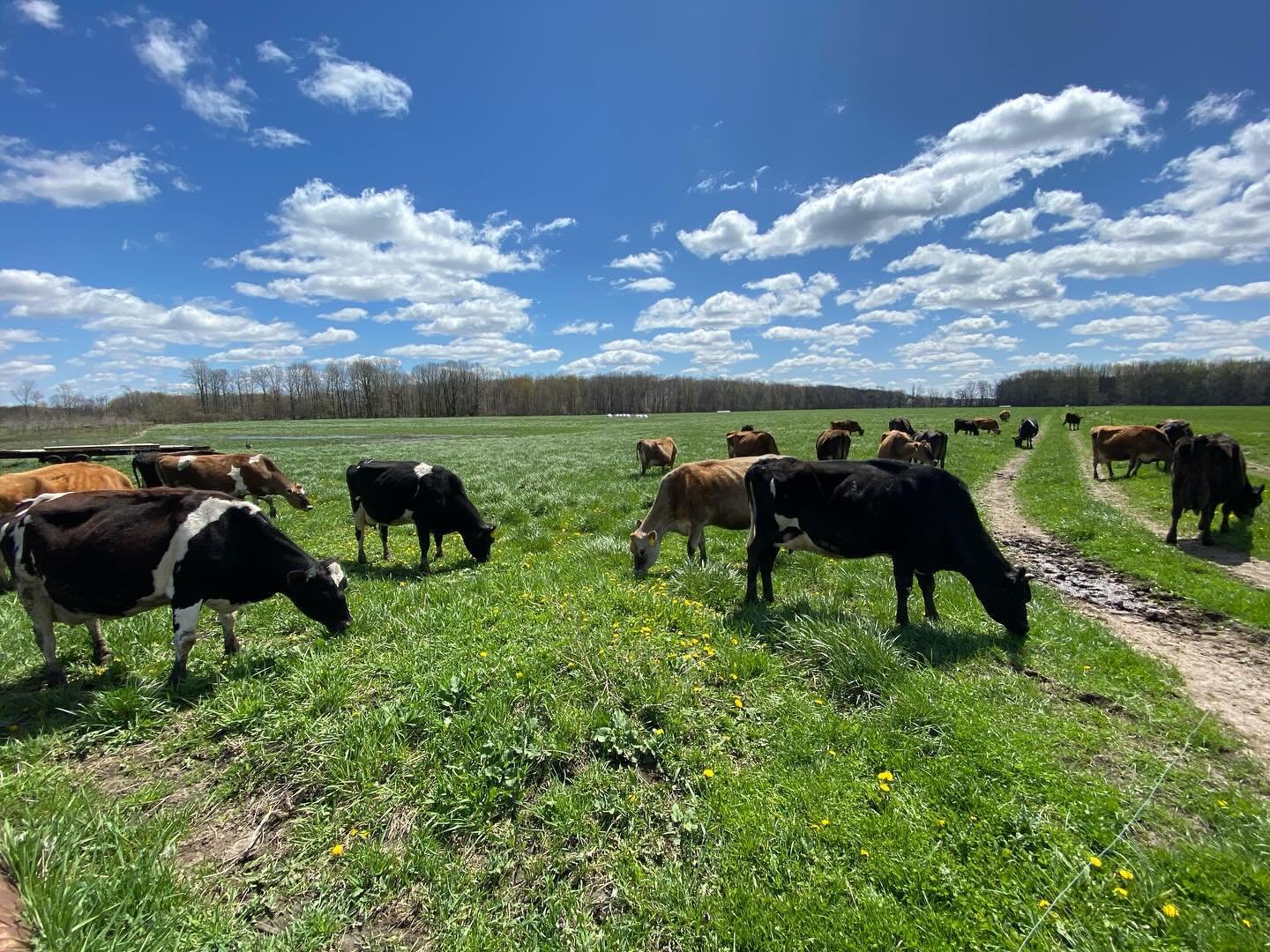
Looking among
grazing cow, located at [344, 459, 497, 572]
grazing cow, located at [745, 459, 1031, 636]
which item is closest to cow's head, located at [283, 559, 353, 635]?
grazing cow, located at [344, 459, 497, 572]

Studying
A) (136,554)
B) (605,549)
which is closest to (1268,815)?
(605,549)

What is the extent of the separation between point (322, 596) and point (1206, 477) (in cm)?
1789

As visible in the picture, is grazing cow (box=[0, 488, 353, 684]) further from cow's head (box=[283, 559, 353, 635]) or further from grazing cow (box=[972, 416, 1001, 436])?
grazing cow (box=[972, 416, 1001, 436])

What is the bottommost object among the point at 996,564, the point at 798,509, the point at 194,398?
the point at 996,564

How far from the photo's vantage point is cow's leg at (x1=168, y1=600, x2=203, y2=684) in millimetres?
5426

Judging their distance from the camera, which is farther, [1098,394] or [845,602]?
[1098,394]

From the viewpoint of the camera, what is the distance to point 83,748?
4523 mm

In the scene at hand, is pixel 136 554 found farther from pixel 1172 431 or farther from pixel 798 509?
pixel 1172 431

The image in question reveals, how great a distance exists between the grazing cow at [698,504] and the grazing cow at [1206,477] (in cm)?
1026

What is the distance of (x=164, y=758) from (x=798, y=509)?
7.44 metres

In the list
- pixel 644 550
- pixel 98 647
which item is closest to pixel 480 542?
pixel 644 550

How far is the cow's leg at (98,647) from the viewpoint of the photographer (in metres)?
A: 6.06

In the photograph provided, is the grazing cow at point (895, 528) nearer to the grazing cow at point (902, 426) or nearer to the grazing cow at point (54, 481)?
the grazing cow at point (54, 481)

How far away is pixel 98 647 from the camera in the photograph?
242 inches
